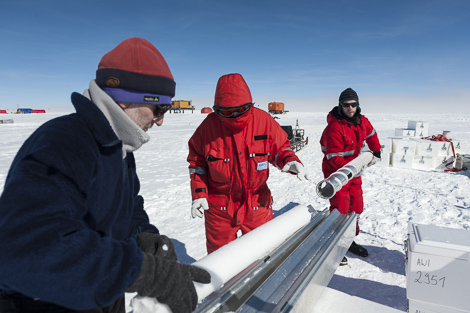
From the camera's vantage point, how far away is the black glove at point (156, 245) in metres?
1.31

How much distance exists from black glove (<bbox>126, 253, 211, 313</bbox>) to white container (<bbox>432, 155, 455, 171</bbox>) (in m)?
8.72

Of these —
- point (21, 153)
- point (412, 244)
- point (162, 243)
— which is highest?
point (21, 153)

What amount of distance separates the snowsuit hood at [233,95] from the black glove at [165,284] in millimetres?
1472

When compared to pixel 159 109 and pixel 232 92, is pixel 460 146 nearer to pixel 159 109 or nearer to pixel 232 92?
pixel 232 92

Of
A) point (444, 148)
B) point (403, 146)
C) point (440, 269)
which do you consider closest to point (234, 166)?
point (440, 269)

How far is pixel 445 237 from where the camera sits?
1.82m

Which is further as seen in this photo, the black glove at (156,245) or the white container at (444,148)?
the white container at (444,148)

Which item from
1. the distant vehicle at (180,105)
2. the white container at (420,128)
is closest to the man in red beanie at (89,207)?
the white container at (420,128)

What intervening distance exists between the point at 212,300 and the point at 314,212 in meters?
1.88

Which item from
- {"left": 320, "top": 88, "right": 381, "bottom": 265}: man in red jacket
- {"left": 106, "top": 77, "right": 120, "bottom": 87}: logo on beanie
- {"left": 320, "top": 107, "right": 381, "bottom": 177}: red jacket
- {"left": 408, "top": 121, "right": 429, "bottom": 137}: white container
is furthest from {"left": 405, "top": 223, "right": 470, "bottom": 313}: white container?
{"left": 408, "top": 121, "right": 429, "bottom": 137}: white container

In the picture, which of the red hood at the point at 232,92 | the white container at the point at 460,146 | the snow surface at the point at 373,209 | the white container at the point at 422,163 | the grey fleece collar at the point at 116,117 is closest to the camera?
the grey fleece collar at the point at 116,117

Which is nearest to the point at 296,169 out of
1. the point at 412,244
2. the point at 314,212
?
the point at 314,212

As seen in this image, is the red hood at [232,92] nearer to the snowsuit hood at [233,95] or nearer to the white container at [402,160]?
the snowsuit hood at [233,95]

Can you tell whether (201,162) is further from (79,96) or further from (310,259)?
(79,96)
